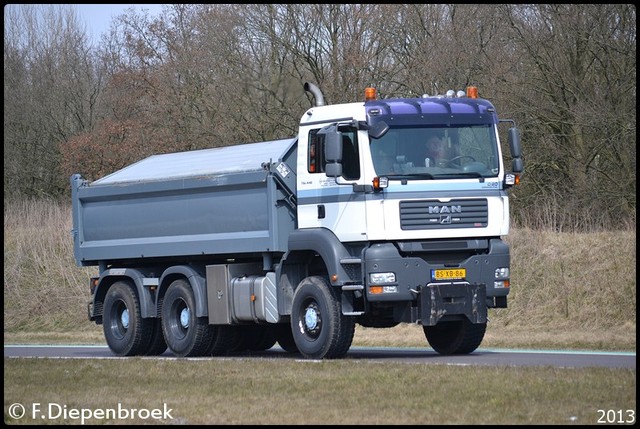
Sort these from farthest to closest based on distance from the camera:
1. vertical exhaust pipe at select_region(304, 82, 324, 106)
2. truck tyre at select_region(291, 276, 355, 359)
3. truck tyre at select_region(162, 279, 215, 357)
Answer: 1. truck tyre at select_region(162, 279, 215, 357)
2. vertical exhaust pipe at select_region(304, 82, 324, 106)
3. truck tyre at select_region(291, 276, 355, 359)

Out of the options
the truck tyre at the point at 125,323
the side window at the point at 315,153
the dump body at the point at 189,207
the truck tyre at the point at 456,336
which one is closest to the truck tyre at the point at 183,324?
the dump body at the point at 189,207

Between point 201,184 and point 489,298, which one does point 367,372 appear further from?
point 201,184

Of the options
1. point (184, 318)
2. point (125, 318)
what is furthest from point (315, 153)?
point (125, 318)

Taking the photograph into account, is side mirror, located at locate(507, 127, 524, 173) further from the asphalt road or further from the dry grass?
the dry grass

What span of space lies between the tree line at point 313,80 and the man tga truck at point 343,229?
38.1 ft

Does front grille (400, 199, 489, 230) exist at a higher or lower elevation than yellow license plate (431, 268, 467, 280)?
higher

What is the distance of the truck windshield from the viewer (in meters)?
16.6

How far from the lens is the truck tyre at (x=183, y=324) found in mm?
19281

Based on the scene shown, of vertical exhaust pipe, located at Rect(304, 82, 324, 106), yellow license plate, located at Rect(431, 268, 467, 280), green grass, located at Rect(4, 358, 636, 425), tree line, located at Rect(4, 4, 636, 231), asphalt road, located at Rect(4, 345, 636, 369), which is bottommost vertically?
asphalt road, located at Rect(4, 345, 636, 369)

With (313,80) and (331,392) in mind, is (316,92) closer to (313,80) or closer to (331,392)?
(331,392)

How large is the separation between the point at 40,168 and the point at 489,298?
31.7 metres

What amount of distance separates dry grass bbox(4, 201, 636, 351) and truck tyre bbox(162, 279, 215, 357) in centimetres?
404

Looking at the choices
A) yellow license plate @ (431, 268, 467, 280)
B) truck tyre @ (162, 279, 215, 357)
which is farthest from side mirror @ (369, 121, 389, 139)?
truck tyre @ (162, 279, 215, 357)

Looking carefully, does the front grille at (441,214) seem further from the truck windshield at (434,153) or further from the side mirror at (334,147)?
the side mirror at (334,147)
